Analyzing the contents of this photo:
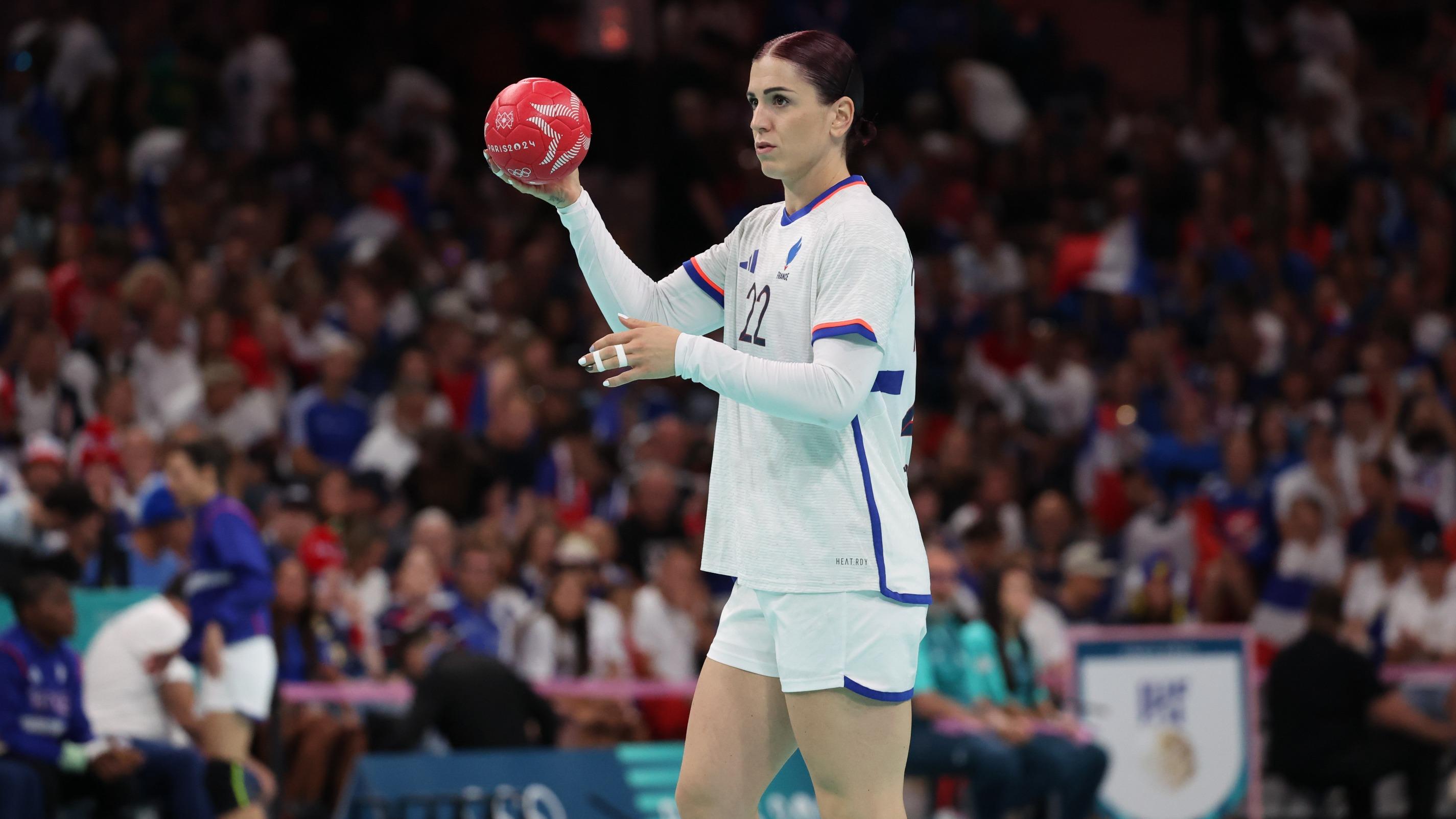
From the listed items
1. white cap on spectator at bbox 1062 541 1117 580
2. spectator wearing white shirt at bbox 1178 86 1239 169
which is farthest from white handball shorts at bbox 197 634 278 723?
spectator wearing white shirt at bbox 1178 86 1239 169

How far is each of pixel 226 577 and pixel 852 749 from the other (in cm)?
516

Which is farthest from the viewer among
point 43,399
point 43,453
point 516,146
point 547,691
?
point 43,399

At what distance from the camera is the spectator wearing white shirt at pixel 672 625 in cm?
1073

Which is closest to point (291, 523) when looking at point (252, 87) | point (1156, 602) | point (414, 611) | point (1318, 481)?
point (414, 611)

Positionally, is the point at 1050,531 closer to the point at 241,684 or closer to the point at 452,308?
the point at 452,308

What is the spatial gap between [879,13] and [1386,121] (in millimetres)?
5117

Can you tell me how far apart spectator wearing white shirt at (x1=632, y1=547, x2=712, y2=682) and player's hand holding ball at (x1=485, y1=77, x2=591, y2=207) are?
6659mm

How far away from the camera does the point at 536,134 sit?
13.7ft

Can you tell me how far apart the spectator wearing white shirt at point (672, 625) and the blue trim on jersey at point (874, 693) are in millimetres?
6791

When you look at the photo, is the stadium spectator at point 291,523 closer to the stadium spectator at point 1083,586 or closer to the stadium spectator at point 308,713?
the stadium spectator at point 308,713

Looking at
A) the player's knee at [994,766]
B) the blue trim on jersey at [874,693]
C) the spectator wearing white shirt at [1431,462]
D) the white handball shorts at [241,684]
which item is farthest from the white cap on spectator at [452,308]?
the blue trim on jersey at [874,693]

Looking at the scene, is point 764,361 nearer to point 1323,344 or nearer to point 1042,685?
point 1042,685

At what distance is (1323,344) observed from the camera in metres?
15.2

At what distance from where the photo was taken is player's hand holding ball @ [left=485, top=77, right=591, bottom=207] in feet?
13.8
